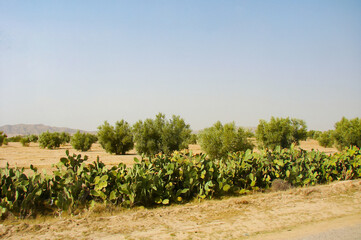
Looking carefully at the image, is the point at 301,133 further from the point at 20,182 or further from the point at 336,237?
the point at 20,182

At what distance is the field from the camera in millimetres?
5055

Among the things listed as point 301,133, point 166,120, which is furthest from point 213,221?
point 301,133

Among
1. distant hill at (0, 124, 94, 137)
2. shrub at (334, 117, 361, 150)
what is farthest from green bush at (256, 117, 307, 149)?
distant hill at (0, 124, 94, 137)

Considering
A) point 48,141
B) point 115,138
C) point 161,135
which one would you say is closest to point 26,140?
point 48,141

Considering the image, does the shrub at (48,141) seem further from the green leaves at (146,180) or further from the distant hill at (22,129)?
the distant hill at (22,129)

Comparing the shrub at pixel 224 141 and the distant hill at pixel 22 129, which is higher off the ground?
the distant hill at pixel 22 129

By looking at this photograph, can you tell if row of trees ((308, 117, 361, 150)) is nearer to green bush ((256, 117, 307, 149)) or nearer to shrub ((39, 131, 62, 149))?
green bush ((256, 117, 307, 149))

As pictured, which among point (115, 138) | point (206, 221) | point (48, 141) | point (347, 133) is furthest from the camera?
point (48, 141)

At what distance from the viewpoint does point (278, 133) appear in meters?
28.7

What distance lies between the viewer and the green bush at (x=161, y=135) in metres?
24.9

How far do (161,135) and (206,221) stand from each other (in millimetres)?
19458

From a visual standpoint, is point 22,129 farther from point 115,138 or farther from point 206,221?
point 206,221

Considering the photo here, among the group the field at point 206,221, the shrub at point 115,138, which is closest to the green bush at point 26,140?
the shrub at point 115,138

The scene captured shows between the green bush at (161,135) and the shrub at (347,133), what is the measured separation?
64.6 feet
